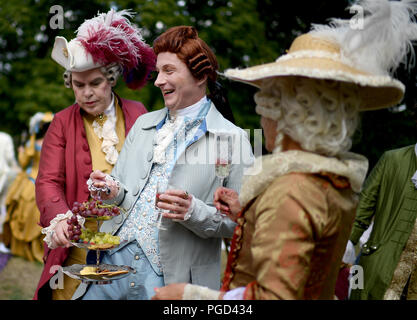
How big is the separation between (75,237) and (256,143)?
1232mm

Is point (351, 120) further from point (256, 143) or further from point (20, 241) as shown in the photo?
point (20, 241)

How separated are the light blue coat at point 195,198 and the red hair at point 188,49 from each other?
23 cm

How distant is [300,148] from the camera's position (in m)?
2.03

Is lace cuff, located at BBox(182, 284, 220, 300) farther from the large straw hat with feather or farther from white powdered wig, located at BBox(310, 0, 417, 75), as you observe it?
white powdered wig, located at BBox(310, 0, 417, 75)

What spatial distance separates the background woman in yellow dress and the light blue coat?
5.64 m

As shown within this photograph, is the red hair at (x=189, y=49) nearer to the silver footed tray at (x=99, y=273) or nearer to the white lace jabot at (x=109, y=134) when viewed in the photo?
the white lace jabot at (x=109, y=134)

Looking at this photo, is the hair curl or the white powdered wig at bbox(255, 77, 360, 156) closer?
the white powdered wig at bbox(255, 77, 360, 156)

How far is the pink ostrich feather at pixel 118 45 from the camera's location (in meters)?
3.30

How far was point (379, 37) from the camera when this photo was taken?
1.96 m

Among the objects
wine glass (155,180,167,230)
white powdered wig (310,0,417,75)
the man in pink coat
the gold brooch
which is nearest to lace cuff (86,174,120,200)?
wine glass (155,180,167,230)

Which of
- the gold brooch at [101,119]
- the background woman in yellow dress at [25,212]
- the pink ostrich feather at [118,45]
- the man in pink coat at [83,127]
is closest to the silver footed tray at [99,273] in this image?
the man in pink coat at [83,127]

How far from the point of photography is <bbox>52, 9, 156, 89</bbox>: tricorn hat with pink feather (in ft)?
10.7

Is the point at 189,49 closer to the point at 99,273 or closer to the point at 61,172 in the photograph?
the point at 61,172
